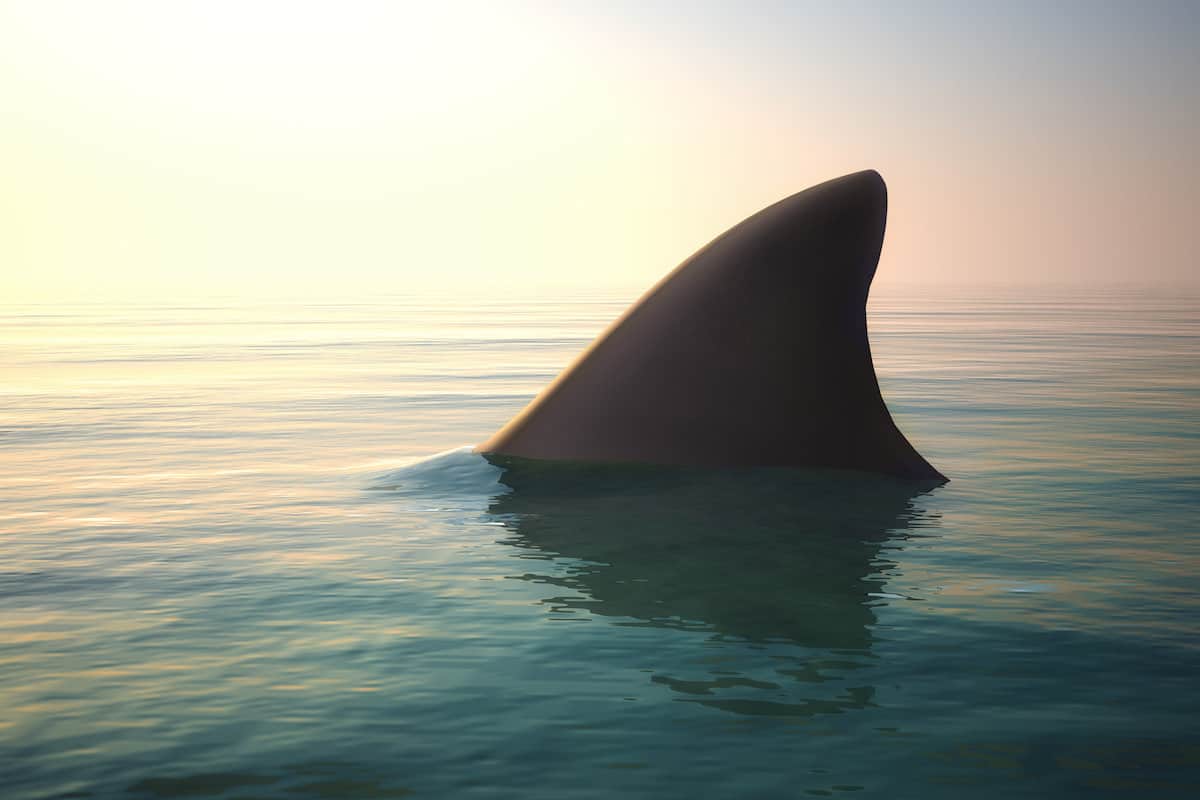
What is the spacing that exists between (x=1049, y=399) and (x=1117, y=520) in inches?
512

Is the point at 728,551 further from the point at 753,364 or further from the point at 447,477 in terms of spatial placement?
the point at 447,477

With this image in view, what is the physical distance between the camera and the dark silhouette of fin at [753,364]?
13.5 meters

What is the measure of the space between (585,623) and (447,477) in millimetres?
6149

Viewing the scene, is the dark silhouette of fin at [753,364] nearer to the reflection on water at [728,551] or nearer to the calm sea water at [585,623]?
the reflection on water at [728,551]

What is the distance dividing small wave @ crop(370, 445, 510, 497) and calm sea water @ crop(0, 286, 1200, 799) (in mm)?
54

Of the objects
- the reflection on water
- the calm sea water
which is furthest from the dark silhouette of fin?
the calm sea water

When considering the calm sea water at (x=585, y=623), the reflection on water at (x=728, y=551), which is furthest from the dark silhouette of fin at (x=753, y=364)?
the calm sea water at (x=585, y=623)

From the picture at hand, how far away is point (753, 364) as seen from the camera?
13.6 m

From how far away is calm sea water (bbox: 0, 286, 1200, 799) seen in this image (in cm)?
546

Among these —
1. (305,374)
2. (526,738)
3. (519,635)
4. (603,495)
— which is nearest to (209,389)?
(305,374)

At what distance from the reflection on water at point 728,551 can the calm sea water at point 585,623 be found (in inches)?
1.7

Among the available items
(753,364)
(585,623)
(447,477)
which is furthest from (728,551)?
(447,477)

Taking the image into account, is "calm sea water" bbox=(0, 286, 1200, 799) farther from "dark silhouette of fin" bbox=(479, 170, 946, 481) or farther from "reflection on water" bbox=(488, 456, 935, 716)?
"dark silhouette of fin" bbox=(479, 170, 946, 481)

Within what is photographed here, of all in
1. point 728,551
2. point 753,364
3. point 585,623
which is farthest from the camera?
A: point 753,364
